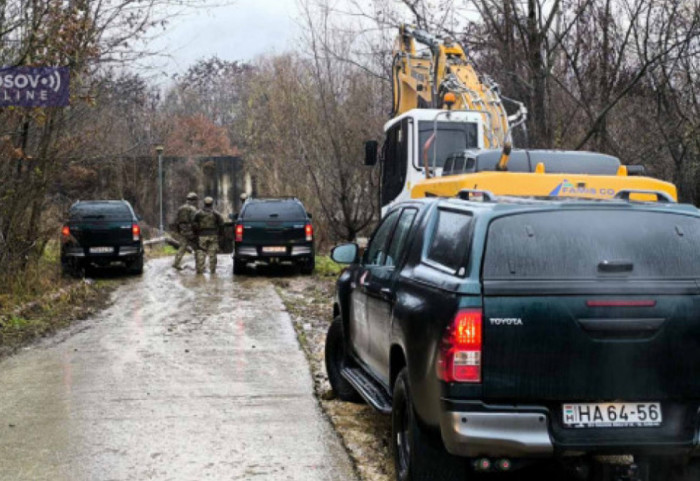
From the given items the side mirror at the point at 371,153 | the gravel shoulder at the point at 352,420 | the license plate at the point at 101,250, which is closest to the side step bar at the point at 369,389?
the gravel shoulder at the point at 352,420

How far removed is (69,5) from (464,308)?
1073cm

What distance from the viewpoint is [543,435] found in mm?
4203

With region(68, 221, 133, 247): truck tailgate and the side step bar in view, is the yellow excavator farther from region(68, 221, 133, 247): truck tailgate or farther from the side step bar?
region(68, 221, 133, 247): truck tailgate

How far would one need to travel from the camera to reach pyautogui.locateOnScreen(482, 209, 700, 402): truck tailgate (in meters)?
4.22

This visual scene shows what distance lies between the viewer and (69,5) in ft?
42.7

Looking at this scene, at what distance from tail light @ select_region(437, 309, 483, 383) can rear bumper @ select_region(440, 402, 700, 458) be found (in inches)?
5.6

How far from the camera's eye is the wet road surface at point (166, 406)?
580 centimetres

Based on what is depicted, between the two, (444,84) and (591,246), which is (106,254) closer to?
(444,84)

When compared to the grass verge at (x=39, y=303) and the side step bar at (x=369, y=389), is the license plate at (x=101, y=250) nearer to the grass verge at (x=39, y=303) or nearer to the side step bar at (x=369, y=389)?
the grass verge at (x=39, y=303)

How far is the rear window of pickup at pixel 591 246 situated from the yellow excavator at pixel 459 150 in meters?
3.23

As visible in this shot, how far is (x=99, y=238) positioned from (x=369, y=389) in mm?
14026

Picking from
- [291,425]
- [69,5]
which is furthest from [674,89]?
[291,425]

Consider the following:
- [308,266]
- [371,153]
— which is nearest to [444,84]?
[371,153]

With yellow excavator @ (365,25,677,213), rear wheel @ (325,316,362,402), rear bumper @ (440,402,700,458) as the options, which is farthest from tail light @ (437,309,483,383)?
yellow excavator @ (365,25,677,213)
